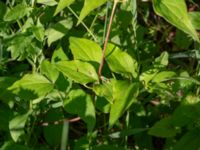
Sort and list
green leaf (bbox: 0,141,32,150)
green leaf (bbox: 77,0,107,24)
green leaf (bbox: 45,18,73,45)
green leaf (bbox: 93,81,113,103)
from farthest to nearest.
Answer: green leaf (bbox: 45,18,73,45), green leaf (bbox: 0,141,32,150), green leaf (bbox: 93,81,113,103), green leaf (bbox: 77,0,107,24)

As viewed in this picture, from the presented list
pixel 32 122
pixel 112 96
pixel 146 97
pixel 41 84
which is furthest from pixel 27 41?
pixel 146 97

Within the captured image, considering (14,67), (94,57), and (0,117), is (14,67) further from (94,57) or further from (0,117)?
(94,57)

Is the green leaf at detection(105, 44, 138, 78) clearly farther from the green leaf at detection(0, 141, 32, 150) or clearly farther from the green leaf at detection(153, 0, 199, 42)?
the green leaf at detection(0, 141, 32, 150)

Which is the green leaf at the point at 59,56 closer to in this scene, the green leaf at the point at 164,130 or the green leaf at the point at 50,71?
the green leaf at the point at 50,71

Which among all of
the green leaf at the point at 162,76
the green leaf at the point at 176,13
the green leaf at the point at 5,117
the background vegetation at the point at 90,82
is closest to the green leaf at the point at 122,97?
the background vegetation at the point at 90,82

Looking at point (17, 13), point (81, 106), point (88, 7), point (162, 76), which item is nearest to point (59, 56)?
point (17, 13)

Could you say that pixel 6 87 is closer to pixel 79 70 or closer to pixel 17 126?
pixel 17 126

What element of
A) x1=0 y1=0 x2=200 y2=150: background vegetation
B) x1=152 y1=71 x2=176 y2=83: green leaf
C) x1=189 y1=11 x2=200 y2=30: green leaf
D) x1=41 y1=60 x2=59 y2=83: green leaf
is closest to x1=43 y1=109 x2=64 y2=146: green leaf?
x1=0 y1=0 x2=200 y2=150: background vegetation
